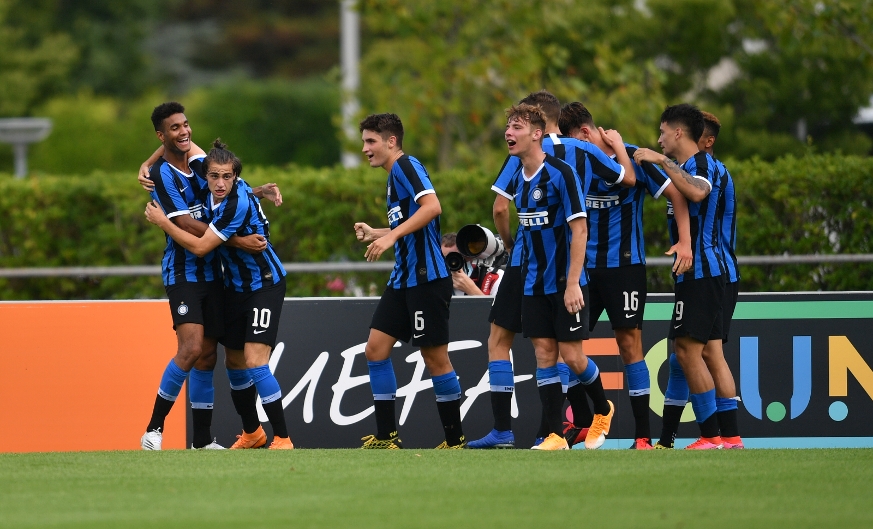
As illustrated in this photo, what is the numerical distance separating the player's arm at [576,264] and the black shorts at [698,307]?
0.75 m

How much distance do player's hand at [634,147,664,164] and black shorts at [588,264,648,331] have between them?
747 mm

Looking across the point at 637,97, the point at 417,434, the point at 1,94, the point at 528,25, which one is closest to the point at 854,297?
the point at 417,434

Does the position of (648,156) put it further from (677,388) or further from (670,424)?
(670,424)

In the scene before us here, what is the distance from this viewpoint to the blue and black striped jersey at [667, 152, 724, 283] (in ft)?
26.5

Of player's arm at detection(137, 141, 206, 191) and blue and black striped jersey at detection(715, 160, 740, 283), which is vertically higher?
player's arm at detection(137, 141, 206, 191)

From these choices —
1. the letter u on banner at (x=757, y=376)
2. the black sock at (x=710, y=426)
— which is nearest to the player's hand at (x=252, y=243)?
the black sock at (x=710, y=426)

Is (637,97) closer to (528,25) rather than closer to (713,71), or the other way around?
(528,25)

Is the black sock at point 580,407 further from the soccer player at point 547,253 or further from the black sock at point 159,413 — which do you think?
the black sock at point 159,413

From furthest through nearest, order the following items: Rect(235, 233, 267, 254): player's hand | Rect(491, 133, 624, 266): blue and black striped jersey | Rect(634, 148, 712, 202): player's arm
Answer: Rect(235, 233, 267, 254): player's hand, Rect(491, 133, 624, 266): blue and black striped jersey, Rect(634, 148, 712, 202): player's arm

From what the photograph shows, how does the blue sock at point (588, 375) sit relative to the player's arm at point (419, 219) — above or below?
below

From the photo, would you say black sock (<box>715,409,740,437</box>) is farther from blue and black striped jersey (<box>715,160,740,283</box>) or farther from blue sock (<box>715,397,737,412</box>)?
blue and black striped jersey (<box>715,160,740,283</box>)

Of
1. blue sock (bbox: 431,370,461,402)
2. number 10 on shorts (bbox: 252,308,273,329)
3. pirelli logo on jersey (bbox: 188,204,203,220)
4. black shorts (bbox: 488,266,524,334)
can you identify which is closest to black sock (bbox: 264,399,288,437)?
number 10 on shorts (bbox: 252,308,273,329)

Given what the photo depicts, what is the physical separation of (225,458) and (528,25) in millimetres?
10366

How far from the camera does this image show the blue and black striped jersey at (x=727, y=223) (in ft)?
27.1
